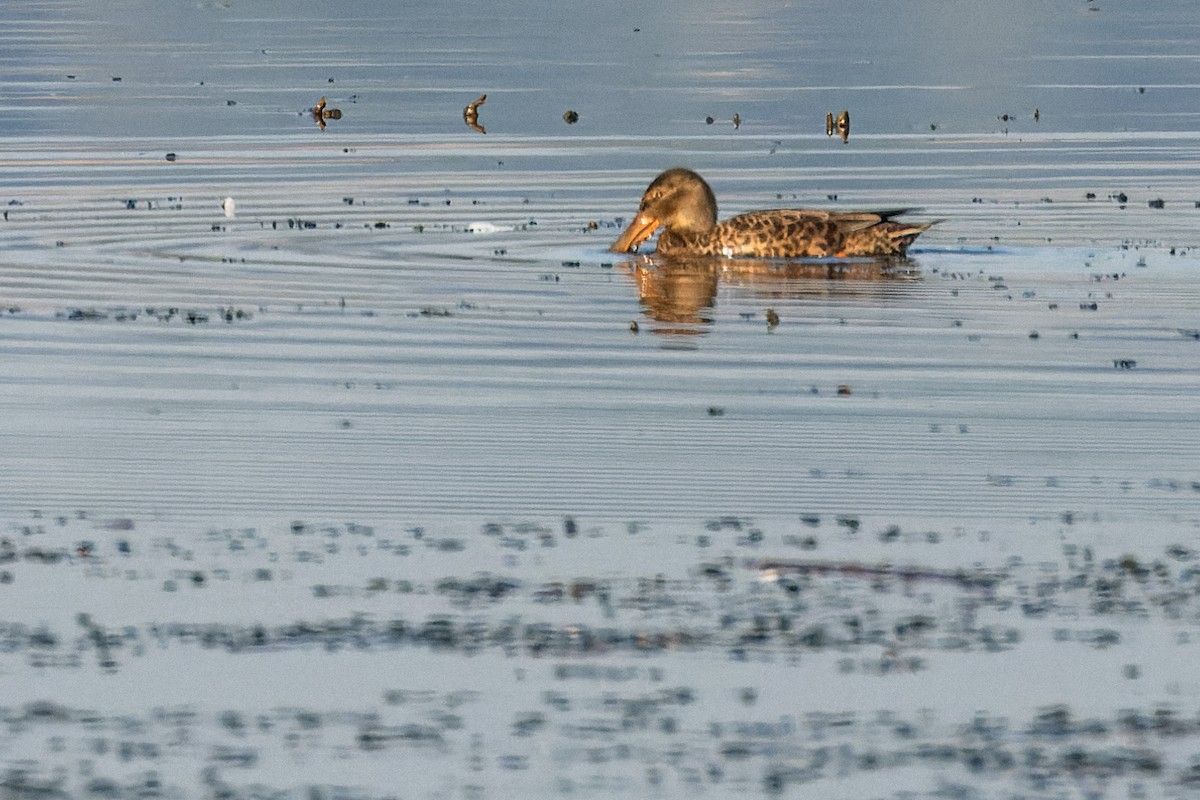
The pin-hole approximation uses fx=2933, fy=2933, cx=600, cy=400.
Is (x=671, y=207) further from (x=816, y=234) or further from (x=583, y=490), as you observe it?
(x=583, y=490)

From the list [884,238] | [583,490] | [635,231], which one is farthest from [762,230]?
[583,490]

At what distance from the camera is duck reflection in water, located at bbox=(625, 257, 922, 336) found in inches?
682

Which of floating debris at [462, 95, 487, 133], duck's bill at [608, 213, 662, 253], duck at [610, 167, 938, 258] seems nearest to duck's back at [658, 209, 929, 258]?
duck at [610, 167, 938, 258]

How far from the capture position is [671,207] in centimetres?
2031

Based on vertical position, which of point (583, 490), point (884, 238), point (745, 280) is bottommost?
point (583, 490)

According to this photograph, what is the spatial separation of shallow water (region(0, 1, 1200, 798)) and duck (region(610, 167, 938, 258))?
0.23 meters

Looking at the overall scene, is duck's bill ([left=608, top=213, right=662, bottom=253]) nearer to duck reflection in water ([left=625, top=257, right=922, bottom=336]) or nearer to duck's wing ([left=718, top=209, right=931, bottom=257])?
duck reflection in water ([left=625, top=257, right=922, bottom=336])

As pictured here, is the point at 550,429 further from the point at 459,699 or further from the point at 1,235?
the point at 1,235

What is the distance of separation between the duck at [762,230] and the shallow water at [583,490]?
0.23 meters

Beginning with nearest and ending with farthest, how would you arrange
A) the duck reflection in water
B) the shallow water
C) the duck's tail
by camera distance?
the shallow water < the duck reflection in water < the duck's tail

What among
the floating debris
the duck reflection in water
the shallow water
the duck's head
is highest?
the floating debris

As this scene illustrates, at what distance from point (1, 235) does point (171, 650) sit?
1261cm

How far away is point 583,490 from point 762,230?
8821 millimetres

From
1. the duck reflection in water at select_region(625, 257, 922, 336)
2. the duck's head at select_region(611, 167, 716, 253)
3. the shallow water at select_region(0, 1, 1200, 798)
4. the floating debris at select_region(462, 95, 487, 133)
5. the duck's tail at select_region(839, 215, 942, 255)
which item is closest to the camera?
the shallow water at select_region(0, 1, 1200, 798)
